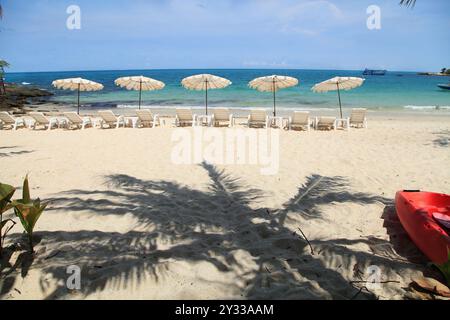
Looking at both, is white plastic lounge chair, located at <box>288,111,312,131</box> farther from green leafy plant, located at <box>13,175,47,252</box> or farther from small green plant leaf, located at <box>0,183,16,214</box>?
small green plant leaf, located at <box>0,183,16,214</box>

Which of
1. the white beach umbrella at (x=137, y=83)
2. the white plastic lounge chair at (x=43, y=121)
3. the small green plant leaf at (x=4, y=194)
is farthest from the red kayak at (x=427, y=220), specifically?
the white plastic lounge chair at (x=43, y=121)

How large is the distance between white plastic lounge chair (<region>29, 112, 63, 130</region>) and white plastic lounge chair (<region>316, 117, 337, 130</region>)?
10.4 metres

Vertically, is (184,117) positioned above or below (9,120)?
above

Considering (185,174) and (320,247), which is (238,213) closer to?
(320,247)

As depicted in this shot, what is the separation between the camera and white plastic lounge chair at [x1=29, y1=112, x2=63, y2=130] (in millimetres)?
11840

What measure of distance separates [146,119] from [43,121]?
13.1 feet

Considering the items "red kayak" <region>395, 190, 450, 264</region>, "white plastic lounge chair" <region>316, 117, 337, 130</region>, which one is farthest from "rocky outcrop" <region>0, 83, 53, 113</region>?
"red kayak" <region>395, 190, 450, 264</region>

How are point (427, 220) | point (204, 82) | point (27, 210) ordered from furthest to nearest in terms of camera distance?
1. point (204, 82)
2. point (427, 220)
3. point (27, 210)

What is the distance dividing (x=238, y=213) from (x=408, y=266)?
204cm

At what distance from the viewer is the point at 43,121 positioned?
1198 cm

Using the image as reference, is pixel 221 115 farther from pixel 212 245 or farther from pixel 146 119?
pixel 212 245

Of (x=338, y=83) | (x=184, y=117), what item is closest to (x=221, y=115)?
(x=184, y=117)

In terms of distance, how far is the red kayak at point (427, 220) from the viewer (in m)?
2.97

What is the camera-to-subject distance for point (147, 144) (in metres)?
8.78
